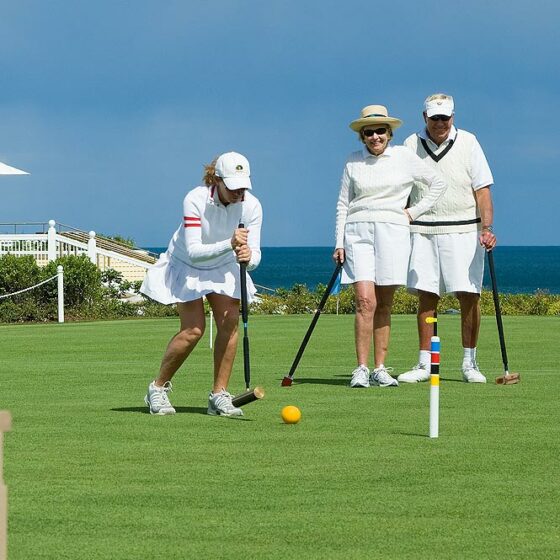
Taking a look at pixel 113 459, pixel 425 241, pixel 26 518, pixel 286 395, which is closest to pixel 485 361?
pixel 425 241

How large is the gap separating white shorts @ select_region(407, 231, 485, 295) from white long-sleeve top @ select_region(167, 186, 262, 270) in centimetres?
300

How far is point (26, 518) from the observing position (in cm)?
575

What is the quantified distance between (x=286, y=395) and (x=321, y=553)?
557 centimetres

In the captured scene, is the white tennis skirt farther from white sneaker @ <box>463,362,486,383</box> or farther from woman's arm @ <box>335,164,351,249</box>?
white sneaker @ <box>463,362,486,383</box>

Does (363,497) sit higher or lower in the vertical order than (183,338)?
lower

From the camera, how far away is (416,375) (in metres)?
11.8

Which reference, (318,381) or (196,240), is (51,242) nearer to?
(318,381)

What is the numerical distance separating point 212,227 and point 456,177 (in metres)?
3.27

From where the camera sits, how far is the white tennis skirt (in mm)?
9008

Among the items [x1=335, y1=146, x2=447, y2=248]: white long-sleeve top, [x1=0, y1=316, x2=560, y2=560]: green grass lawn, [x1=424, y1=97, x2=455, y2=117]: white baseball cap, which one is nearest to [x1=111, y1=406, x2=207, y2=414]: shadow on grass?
[x1=0, y1=316, x2=560, y2=560]: green grass lawn

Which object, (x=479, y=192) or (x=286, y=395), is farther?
(x=479, y=192)

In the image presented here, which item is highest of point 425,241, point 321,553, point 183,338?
point 425,241

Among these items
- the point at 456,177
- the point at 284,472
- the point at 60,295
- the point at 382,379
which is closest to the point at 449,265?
the point at 456,177

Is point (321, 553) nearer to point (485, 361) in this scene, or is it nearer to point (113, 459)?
point (113, 459)
